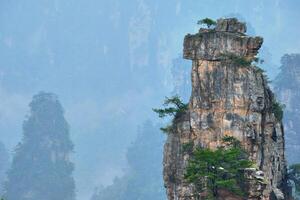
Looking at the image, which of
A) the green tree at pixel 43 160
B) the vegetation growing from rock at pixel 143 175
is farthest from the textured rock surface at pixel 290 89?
the green tree at pixel 43 160

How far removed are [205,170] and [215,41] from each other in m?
9.62

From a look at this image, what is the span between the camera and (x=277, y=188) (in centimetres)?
5538

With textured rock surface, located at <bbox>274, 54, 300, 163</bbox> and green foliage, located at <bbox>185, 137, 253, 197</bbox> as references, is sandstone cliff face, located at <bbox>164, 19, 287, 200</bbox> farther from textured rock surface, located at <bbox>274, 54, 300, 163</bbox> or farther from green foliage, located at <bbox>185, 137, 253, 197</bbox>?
textured rock surface, located at <bbox>274, 54, 300, 163</bbox>

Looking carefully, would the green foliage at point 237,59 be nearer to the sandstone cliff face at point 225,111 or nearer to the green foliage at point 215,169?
the sandstone cliff face at point 225,111

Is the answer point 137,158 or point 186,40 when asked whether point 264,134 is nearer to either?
point 186,40

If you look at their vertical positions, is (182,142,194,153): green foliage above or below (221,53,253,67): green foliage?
below

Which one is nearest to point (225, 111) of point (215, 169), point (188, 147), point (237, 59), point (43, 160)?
point (188, 147)

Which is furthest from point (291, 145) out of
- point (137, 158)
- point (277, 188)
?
point (277, 188)

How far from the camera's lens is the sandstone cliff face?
179ft

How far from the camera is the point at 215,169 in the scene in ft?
166

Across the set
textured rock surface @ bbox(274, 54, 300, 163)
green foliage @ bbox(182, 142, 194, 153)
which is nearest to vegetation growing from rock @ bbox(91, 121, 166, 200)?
textured rock surface @ bbox(274, 54, 300, 163)

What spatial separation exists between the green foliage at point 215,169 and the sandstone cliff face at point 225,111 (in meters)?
2.49

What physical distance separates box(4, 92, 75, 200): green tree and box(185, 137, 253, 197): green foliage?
8183 centimetres

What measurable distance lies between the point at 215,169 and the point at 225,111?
5.60 metres
